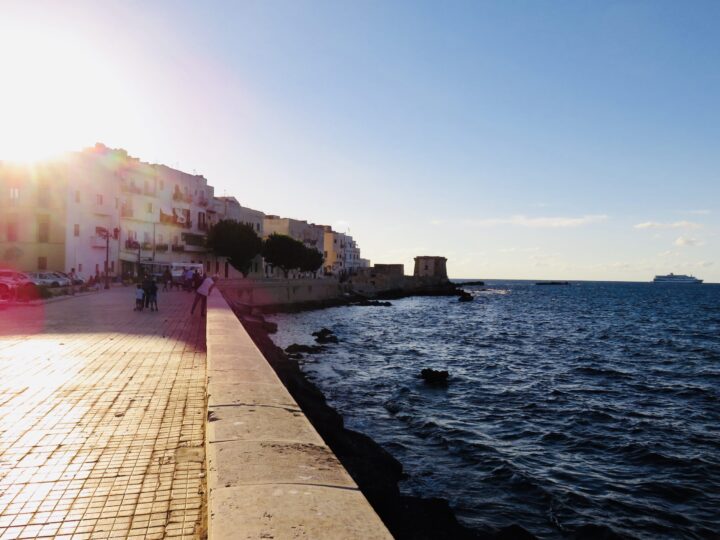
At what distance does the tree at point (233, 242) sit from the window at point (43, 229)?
1869cm

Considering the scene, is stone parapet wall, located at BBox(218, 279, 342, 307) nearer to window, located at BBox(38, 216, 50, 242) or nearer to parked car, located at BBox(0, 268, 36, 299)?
parked car, located at BBox(0, 268, 36, 299)

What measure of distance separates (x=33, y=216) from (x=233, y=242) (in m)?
20.8

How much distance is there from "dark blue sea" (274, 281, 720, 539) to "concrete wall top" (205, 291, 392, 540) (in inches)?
211

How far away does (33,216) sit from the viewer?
4916cm

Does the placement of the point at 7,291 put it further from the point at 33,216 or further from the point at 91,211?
the point at 91,211

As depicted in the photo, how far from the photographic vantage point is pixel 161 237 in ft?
205

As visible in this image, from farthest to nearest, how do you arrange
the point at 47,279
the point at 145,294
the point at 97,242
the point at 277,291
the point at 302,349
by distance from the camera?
the point at 277,291, the point at 97,242, the point at 47,279, the point at 302,349, the point at 145,294

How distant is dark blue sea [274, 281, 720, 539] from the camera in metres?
9.59

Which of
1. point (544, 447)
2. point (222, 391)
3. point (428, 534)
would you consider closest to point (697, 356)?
point (544, 447)

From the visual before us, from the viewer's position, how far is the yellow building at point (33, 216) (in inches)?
1909

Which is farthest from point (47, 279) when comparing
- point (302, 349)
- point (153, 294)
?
point (302, 349)

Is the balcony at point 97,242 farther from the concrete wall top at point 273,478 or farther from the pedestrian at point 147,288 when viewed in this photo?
the concrete wall top at point 273,478

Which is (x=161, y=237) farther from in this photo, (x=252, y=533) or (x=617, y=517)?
(x=252, y=533)

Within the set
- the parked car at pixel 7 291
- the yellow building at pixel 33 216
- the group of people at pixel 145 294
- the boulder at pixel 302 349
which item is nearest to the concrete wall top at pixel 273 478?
the group of people at pixel 145 294
